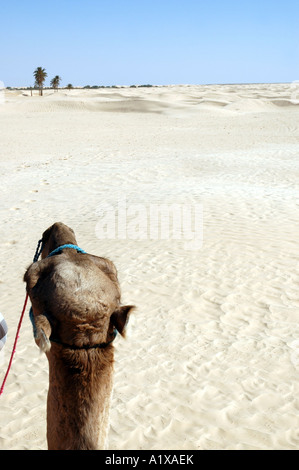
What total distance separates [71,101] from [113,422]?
42211mm

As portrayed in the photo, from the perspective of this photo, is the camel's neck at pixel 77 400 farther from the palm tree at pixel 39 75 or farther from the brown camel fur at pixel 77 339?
the palm tree at pixel 39 75

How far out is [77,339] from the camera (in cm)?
156

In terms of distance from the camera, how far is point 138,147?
22625 mm

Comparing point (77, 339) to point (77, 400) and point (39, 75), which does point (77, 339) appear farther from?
point (39, 75)

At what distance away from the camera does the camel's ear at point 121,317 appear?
61.0 inches

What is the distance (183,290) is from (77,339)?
221 inches

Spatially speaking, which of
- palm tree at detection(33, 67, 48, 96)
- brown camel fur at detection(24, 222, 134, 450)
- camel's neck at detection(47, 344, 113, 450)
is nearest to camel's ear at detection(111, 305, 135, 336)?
brown camel fur at detection(24, 222, 134, 450)

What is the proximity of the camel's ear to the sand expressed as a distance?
Answer: 3 centimetres

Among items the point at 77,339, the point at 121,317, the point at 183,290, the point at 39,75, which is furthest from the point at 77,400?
the point at 39,75

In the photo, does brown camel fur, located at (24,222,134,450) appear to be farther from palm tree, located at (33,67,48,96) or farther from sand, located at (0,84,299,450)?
palm tree, located at (33,67,48,96)

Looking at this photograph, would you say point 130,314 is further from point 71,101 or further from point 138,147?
point 71,101

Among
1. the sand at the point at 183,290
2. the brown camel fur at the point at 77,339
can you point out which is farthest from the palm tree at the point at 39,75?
the brown camel fur at the point at 77,339

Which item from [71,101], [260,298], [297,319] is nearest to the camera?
[297,319]

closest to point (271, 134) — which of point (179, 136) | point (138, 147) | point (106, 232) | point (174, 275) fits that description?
point (179, 136)
